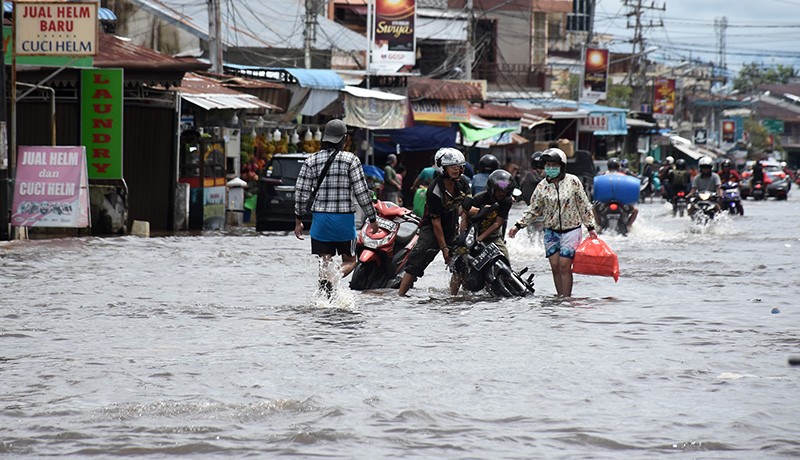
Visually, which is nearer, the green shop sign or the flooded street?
the flooded street

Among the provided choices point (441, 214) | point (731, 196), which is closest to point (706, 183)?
point (731, 196)

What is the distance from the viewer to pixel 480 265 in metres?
12.9

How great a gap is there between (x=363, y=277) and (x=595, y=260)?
2.42 metres

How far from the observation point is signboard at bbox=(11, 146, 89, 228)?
1878cm

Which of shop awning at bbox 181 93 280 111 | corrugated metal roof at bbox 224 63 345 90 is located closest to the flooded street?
shop awning at bbox 181 93 280 111

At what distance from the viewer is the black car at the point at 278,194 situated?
25.3 metres

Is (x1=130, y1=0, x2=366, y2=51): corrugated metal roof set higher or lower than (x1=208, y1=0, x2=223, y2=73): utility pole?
higher

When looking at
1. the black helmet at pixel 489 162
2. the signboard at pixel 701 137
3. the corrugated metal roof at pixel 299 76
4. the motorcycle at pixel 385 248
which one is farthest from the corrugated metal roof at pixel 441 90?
the signboard at pixel 701 137

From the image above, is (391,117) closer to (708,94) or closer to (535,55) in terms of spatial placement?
(535,55)

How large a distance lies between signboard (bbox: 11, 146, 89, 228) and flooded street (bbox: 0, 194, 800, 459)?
8.76 feet

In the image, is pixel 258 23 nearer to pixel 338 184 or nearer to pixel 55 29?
pixel 55 29

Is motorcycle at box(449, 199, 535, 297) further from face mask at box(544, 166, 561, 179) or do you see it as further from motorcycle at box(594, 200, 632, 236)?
motorcycle at box(594, 200, 632, 236)

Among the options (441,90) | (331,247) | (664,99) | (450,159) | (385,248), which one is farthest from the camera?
(664,99)

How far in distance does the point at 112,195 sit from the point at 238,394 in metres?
13.8
